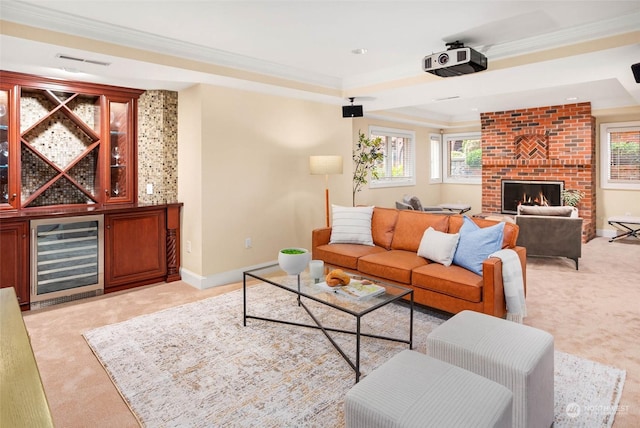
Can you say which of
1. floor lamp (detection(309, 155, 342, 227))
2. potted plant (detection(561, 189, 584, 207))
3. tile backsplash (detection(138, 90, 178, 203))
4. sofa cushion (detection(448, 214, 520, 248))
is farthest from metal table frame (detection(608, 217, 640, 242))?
tile backsplash (detection(138, 90, 178, 203))

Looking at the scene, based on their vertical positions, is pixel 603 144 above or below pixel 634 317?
above

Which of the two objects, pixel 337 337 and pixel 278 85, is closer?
pixel 337 337

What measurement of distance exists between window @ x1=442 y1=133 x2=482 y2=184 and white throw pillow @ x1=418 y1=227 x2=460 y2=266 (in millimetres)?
6066

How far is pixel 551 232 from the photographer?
5277 millimetres

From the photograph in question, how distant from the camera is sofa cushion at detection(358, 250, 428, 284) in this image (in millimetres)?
3578

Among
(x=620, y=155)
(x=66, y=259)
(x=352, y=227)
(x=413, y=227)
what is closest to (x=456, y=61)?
(x=413, y=227)

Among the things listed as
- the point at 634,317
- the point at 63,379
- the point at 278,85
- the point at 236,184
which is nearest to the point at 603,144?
the point at 634,317

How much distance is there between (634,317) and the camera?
3504 millimetres

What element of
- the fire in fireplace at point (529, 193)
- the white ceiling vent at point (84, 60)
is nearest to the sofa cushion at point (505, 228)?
the white ceiling vent at point (84, 60)

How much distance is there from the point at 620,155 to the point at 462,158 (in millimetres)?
3074

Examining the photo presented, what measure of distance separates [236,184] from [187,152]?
0.67m

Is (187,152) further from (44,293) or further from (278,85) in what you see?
Result: (44,293)

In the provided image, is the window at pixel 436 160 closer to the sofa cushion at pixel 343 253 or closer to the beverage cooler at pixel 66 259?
the sofa cushion at pixel 343 253

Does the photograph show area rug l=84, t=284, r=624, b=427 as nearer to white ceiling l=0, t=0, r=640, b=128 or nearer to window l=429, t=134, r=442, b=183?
white ceiling l=0, t=0, r=640, b=128
